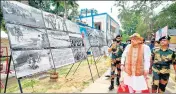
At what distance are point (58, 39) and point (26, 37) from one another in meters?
1.52

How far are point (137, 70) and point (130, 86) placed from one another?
370 millimetres

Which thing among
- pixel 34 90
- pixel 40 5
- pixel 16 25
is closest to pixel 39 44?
pixel 16 25

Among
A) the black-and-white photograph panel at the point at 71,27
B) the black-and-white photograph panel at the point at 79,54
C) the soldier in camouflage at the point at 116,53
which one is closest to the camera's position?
the soldier in camouflage at the point at 116,53

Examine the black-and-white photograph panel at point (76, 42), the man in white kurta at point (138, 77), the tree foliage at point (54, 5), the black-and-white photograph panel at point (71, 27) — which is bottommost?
the man in white kurta at point (138, 77)

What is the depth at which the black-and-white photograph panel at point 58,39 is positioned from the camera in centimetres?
530

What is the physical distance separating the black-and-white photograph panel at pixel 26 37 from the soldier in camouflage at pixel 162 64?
2.93m

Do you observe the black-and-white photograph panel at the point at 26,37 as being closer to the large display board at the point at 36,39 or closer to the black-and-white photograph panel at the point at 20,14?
the large display board at the point at 36,39

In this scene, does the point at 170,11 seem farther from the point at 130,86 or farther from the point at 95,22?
the point at 95,22

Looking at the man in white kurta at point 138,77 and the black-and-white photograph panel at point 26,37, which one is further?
the black-and-white photograph panel at point 26,37

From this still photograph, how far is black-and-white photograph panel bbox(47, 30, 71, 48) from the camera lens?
530 cm

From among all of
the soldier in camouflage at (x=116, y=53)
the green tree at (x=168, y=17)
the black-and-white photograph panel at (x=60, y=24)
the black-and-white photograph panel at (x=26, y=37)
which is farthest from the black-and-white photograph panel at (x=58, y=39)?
the green tree at (x=168, y=17)

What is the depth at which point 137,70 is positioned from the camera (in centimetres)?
375

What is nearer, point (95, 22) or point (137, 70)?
point (137, 70)

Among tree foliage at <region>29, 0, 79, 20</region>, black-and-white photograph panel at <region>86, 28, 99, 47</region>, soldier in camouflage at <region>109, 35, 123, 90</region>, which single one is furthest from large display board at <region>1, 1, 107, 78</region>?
tree foliage at <region>29, 0, 79, 20</region>
